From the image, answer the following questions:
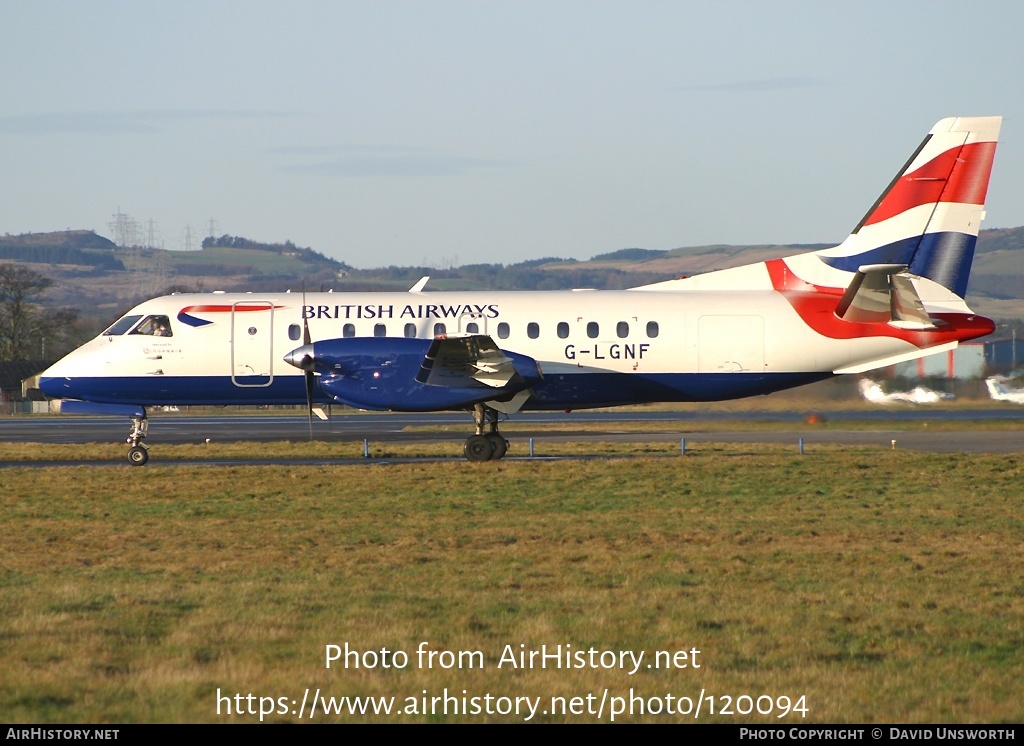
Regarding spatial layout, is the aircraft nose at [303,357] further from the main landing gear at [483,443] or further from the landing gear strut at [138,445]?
the landing gear strut at [138,445]

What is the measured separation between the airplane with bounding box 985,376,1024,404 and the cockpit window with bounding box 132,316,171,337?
29.7 m

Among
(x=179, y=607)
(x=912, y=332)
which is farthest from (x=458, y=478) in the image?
(x=179, y=607)

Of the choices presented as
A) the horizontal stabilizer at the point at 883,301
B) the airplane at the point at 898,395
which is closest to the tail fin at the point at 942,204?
the horizontal stabilizer at the point at 883,301

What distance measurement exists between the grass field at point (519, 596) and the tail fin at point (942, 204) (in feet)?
18.9

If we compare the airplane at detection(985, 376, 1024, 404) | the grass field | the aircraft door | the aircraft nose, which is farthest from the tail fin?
the airplane at detection(985, 376, 1024, 404)

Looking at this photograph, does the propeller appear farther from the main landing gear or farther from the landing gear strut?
the landing gear strut

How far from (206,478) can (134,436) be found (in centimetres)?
455

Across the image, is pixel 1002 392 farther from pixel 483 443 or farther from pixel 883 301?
pixel 483 443

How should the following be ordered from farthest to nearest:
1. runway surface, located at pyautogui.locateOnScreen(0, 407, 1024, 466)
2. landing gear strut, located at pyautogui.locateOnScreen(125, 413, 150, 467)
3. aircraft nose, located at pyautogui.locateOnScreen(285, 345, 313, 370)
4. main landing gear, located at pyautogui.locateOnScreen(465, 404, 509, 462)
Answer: runway surface, located at pyautogui.locateOnScreen(0, 407, 1024, 466), landing gear strut, located at pyautogui.locateOnScreen(125, 413, 150, 467), main landing gear, located at pyautogui.locateOnScreen(465, 404, 509, 462), aircraft nose, located at pyautogui.locateOnScreen(285, 345, 313, 370)

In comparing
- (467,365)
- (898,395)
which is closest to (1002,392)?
(898,395)

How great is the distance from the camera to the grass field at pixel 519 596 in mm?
7949

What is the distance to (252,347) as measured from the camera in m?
26.8

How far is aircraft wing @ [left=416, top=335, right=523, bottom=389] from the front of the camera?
24.1 m

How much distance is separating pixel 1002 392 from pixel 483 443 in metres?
24.9
